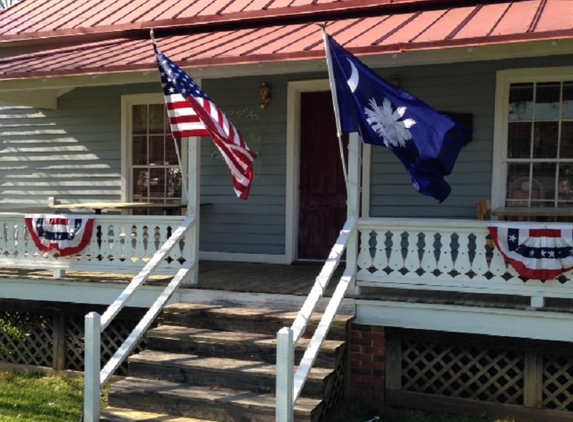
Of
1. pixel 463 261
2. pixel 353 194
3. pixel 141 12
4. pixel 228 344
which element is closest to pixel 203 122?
pixel 353 194

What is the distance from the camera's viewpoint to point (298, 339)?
17.1 feet

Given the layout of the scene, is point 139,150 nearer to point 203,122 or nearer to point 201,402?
point 203,122

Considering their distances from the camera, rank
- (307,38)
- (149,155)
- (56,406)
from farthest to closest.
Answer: (149,155) < (307,38) < (56,406)

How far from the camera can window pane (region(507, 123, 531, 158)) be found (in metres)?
7.79

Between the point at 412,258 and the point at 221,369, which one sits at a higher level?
the point at 412,258

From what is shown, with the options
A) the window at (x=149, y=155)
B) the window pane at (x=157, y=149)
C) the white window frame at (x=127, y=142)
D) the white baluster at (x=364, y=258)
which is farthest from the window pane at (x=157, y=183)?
the white baluster at (x=364, y=258)

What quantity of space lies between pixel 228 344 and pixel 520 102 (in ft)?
14.8

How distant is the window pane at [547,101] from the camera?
765 cm

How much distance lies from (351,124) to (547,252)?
207 cm

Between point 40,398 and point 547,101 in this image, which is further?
point 547,101

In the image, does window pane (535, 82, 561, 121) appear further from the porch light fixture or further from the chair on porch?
the porch light fixture

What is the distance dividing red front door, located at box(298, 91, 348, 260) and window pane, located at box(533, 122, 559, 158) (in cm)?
244

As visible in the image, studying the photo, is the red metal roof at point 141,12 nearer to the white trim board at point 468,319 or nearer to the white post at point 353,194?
the white post at point 353,194

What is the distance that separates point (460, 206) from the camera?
8078 millimetres
